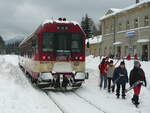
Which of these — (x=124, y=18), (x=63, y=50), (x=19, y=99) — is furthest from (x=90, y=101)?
(x=124, y=18)

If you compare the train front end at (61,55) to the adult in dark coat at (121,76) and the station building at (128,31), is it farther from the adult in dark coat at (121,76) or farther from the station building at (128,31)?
the station building at (128,31)

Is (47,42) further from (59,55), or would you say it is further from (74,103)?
(74,103)

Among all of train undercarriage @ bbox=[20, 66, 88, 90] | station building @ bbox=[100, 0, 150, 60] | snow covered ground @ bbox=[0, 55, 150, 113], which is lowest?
snow covered ground @ bbox=[0, 55, 150, 113]

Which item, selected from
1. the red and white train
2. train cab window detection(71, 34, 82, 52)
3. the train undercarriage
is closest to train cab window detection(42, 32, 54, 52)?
the red and white train

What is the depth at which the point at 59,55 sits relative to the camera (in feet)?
50.4

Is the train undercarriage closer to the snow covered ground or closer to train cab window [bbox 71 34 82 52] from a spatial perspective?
the snow covered ground

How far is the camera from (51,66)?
15164 millimetres

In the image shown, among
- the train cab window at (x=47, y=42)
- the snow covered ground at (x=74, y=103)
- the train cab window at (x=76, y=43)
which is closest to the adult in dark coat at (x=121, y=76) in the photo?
the snow covered ground at (x=74, y=103)

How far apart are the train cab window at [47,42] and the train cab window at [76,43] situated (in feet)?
3.35

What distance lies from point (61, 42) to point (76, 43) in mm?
739

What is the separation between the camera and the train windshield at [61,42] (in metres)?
15.4

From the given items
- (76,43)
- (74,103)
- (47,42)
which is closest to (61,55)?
(47,42)

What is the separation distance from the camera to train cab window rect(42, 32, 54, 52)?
50.4 ft

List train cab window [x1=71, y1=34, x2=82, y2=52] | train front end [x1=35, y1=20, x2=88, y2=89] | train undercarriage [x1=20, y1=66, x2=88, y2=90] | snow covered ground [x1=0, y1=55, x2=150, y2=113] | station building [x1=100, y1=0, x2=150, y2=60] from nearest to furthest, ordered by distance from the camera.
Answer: snow covered ground [x1=0, y1=55, x2=150, y2=113] → train undercarriage [x1=20, y1=66, x2=88, y2=90] → train front end [x1=35, y1=20, x2=88, y2=89] → train cab window [x1=71, y1=34, x2=82, y2=52] → station building [x1=100, y1=0, x2=150, y2=60]
